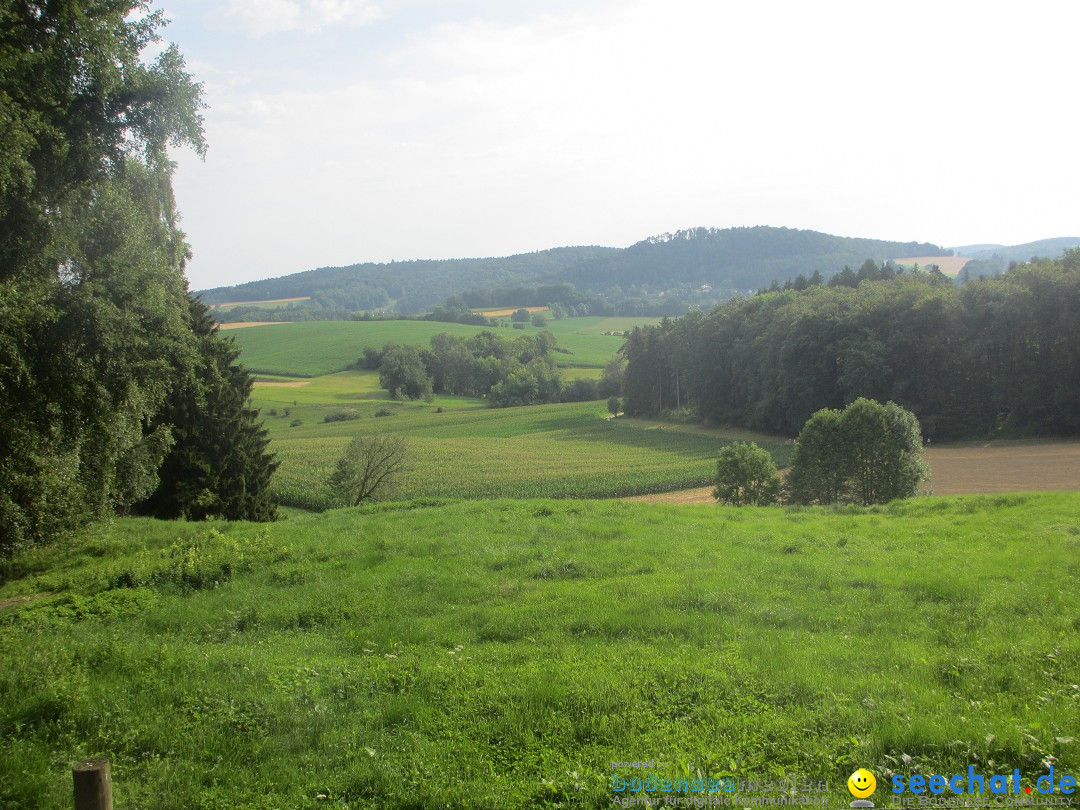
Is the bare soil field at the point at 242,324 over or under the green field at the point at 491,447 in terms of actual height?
over

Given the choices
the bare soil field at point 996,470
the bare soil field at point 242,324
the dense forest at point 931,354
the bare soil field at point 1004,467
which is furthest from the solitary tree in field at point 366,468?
the bare soil field at point 242,324

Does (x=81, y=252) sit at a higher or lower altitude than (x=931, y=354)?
higher

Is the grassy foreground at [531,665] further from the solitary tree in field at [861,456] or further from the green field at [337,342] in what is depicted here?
the green field at [337,342]

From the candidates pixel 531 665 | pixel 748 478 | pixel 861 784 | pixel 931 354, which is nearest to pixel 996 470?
pixel 931 354

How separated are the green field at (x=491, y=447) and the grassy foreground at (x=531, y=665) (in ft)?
108

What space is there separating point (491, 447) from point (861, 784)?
71493 mm

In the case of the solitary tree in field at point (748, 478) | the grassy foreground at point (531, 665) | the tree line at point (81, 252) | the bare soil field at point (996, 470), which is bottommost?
the bare soil field at point (996, 470)

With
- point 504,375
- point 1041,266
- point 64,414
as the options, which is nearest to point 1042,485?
point 1041,266

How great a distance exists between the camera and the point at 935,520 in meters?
16.7

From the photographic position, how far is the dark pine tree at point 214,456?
1049 inches

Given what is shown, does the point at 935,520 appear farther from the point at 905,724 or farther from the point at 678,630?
the point at 905,724

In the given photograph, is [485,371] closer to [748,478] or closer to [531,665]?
[748,478]

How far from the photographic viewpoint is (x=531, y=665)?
26.9 feet

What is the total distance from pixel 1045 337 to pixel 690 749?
69529 mm
